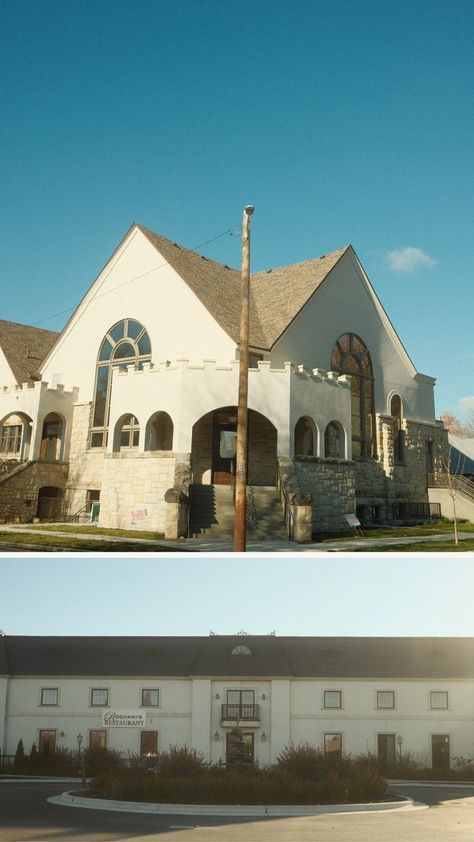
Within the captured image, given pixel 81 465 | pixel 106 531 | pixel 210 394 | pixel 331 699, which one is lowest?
pixel 331 699

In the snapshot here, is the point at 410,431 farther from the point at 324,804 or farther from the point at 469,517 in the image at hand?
the point at 324,804

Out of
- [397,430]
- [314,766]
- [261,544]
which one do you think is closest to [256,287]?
[397,430]

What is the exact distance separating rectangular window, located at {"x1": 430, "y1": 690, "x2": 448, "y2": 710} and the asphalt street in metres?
10.9

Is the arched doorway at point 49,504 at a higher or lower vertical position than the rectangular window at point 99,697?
higher

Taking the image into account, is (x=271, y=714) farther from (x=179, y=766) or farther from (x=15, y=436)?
(x=15, y=436)

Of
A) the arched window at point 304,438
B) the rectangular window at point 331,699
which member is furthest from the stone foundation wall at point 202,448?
the rectangular window at point 331,699

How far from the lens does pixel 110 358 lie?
1085 inches

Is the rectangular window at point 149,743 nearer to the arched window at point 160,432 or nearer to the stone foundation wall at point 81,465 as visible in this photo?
the stone foundation wall at point 81,465

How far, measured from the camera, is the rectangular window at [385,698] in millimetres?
32875

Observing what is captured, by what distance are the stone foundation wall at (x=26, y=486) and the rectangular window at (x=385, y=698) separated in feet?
59.3

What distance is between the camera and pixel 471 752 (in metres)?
30.5

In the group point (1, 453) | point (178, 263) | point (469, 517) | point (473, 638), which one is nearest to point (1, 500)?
point (1, 453)

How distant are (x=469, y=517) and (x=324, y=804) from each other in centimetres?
1148

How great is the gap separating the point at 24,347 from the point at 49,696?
1664 cm
